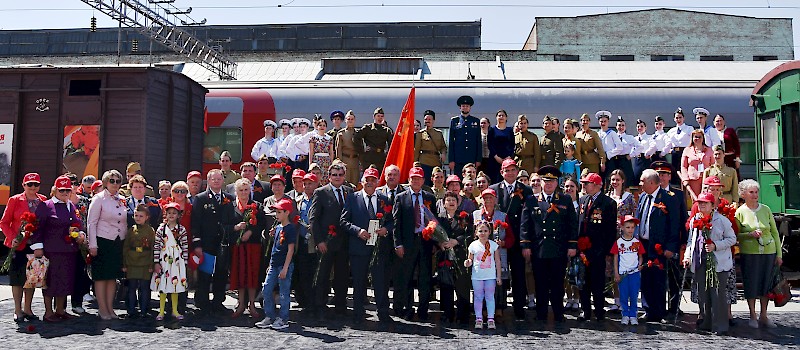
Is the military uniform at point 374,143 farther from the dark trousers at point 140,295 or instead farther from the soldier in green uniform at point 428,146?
the dark trousers at point 140,295

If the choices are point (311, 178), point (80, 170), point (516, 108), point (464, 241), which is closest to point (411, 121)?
point (311, 178)

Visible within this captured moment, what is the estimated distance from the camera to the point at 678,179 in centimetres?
1074

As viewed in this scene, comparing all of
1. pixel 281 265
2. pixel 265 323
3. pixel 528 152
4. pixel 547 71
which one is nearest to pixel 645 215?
pixel 528 152

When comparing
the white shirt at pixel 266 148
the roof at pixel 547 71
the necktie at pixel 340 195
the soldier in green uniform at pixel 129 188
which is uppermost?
the roof at pixel 547 71

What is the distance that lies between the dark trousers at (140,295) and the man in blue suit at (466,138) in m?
4.77

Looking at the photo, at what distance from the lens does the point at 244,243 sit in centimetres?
752

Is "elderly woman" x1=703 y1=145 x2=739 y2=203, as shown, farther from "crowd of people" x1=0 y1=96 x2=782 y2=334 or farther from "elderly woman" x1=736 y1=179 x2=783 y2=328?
"elderly woman" x1=736 y1=179 x2=783 y2=328

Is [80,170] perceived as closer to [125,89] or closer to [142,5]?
[125,89]

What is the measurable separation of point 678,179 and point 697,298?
13.6 ft

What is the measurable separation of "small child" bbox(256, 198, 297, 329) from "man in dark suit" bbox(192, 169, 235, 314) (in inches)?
28.6

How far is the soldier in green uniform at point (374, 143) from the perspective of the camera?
34.4 feet

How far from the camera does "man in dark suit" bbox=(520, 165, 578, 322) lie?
7.22m

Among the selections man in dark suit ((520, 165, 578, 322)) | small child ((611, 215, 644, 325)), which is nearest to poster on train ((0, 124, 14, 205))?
man in dark suit ((520, 165, 578, 322))

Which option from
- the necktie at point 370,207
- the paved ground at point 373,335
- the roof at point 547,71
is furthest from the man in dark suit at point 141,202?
the roof at point 547,71
